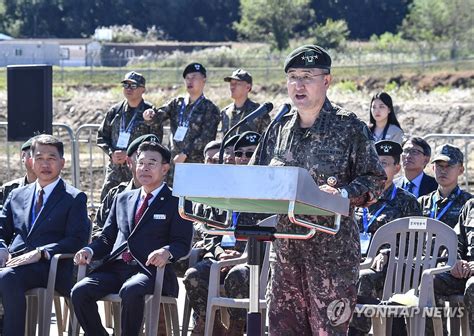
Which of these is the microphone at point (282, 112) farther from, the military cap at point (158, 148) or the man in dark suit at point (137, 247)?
the military cap at point (158, 148)

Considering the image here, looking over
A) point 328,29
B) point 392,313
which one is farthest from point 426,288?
point 328,29

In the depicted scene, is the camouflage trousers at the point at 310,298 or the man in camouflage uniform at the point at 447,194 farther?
the man in camouflage uniform at the point at 447,194

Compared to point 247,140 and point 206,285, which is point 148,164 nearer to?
point 247,140

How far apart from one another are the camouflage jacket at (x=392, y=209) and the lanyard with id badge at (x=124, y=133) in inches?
134

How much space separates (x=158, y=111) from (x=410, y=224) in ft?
12.7

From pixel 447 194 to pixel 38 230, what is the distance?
2.73 metres

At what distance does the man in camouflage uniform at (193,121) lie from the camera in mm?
10039

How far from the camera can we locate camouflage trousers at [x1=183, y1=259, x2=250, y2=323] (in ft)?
22.8

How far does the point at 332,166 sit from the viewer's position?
A: 4.95 m

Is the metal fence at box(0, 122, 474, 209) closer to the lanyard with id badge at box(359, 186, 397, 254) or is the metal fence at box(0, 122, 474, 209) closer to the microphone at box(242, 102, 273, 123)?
the lanyard with id badge at box(359, 186, 397, 254)

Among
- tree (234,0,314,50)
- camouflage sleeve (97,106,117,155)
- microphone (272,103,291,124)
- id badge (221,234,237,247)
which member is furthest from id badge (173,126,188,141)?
tree (234,0,314,50)

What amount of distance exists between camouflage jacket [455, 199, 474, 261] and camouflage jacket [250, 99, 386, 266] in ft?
7.10

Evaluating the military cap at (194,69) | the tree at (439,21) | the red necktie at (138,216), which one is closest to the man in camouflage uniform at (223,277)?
the red necktie at (138,216)

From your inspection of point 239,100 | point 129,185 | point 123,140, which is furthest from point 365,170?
point 123,140
